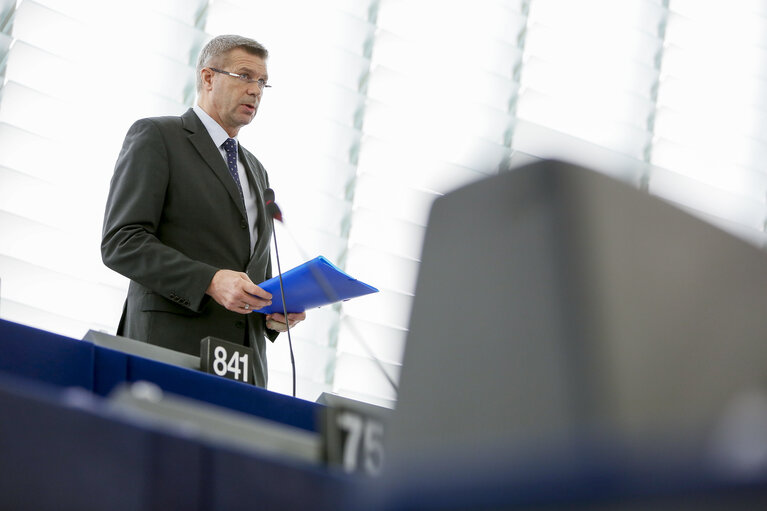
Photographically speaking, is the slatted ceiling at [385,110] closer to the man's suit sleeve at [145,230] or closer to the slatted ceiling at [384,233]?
the slatted ceiling at [384,233]

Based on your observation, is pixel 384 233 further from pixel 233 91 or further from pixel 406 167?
pixel 233 91

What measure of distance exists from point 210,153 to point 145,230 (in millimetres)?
362

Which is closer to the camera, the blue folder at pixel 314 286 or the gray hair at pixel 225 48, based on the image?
the blue folder at pixel 314 286

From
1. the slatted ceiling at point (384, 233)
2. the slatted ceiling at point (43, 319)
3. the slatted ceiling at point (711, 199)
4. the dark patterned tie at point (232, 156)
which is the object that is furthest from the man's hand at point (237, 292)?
Result: the slatted ceiling at point (711, 199)

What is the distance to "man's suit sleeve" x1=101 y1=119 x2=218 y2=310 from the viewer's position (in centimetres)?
232

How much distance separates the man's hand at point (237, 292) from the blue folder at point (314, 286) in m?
0.04

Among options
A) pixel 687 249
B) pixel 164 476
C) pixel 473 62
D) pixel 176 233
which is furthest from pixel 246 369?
pixel 473 62

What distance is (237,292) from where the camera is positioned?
2225mm

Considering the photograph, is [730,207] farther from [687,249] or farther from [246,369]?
[687,249]

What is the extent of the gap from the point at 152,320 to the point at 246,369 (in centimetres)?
46

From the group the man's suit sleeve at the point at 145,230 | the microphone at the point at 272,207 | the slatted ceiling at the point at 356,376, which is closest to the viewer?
the man's suit sleeve at the point at 145,230

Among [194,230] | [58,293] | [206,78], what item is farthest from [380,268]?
[194,230]

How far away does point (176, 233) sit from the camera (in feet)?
8.36

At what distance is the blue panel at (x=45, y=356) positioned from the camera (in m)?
1.57
